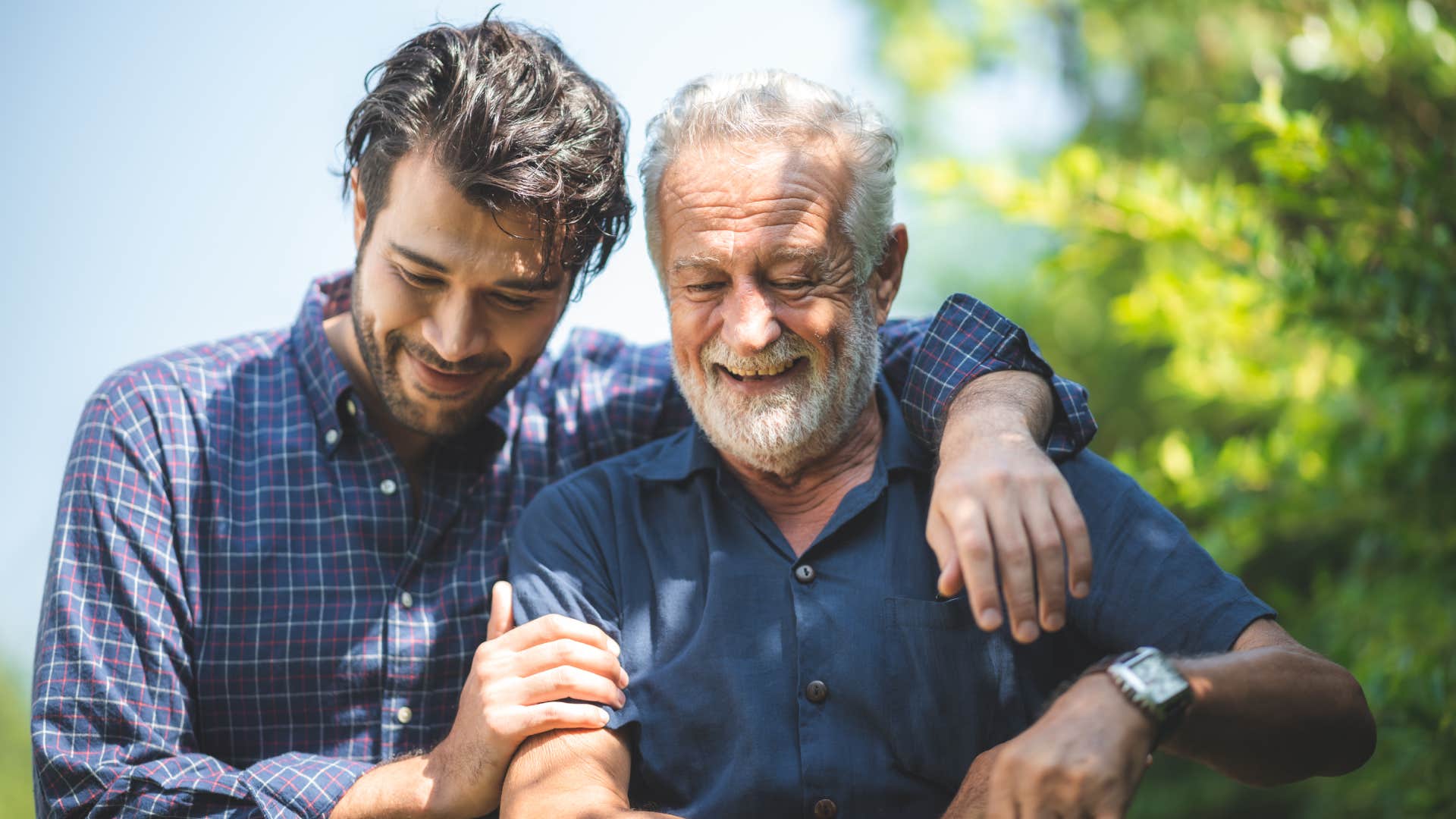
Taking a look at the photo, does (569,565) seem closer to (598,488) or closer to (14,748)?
(598,488)

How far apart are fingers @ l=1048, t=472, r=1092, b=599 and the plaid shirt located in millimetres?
493

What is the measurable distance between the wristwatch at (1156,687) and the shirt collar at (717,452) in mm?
709

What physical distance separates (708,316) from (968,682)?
841 millimetres

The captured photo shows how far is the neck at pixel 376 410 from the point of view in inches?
102

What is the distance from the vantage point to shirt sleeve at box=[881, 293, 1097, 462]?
218 cm

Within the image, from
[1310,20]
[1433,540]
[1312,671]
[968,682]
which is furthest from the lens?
[1310,20]

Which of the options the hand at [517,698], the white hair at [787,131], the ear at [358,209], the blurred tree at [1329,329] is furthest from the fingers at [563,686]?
the blurred tree at [1329,329]

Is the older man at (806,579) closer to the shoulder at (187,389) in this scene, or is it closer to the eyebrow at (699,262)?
the eyebrow at (699,262)

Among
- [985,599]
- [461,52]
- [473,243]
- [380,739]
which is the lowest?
[380,739]

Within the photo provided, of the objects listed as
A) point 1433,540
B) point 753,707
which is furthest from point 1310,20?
point 753,707

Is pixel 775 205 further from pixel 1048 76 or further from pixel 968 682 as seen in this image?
pixel 1048 76

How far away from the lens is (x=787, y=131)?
7.47 feet

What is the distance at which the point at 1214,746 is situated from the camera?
169 cm

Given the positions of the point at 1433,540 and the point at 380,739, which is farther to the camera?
the point at 1433,540
